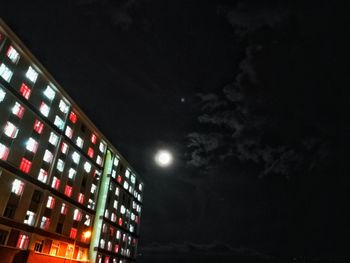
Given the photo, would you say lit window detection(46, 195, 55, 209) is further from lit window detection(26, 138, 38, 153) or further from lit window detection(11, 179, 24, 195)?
lit window detection(26, 138, 38, 153)

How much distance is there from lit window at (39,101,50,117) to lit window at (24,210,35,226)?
14131 millimetres

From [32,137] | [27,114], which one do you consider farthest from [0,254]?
→ [27,114]

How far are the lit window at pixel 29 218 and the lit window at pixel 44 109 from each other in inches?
556

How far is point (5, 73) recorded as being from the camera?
36.9 metres

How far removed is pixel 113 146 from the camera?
64875 mm

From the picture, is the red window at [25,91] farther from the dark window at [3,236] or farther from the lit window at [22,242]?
the lit window at [22,242]

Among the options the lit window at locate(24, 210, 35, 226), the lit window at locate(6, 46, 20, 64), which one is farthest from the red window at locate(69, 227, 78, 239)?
the lit window at locate(6, 46, 20, 64)

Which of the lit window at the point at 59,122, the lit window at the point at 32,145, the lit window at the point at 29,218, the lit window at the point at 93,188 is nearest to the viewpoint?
the lit window at the point at 29,218

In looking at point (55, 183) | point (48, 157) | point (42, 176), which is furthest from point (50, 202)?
point (48, 157)

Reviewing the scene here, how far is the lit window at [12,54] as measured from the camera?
125ft

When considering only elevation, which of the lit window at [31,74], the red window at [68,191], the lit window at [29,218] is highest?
the lit window at [31,74]

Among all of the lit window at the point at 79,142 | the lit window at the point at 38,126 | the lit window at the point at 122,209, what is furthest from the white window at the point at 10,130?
the lit window at the point at 122,209

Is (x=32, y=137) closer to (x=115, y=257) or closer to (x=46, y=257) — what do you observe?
(x=46, y=257)

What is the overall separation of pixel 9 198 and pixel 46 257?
10359 mm
